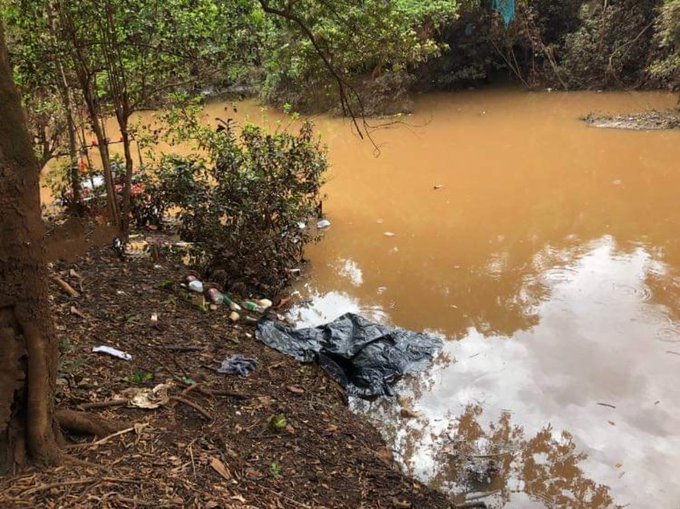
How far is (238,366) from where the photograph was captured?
3.65 meters

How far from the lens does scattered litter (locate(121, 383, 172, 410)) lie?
281 centimetres

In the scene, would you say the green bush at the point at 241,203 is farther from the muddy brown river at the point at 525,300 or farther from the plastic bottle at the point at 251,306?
the muddy brown river at the point at 525,300

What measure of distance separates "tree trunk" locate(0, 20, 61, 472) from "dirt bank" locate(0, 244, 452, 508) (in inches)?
6.7

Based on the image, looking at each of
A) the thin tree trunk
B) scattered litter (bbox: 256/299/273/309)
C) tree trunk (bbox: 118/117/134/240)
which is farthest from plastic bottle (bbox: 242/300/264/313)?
the thin tree trunk

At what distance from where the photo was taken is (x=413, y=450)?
3650 mm

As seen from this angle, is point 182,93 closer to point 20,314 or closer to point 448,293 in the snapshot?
point 448,293

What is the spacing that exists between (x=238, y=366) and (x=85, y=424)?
132cm

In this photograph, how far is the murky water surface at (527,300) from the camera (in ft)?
11.5

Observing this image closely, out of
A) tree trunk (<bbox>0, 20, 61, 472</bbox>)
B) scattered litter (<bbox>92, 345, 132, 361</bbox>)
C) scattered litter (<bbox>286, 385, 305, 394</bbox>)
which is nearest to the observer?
tree trunk (<bbox>0, 20, 61, 472</bbox>)

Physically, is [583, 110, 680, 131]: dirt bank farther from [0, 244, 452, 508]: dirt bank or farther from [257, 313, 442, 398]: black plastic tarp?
[0, 244, 452, 508]: dirt bank

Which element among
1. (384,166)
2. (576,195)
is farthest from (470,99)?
(576,195)

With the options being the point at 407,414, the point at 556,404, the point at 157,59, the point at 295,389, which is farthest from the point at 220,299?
the point at 556,404

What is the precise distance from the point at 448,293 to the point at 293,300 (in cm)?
155

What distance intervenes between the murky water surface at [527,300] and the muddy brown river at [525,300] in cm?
2
